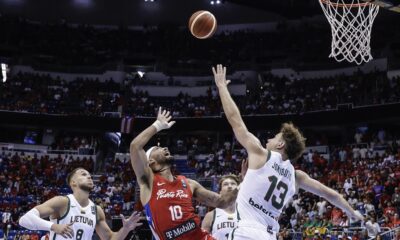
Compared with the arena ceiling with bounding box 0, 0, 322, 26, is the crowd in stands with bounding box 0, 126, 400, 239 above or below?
below

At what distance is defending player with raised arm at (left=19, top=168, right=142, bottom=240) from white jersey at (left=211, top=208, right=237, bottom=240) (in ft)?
5.56

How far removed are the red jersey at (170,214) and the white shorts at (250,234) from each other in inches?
24.6

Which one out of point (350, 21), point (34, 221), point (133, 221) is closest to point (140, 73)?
point (350, 21)

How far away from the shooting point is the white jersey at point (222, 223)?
320 inches

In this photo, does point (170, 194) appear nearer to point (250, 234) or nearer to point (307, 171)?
point (250, 234)

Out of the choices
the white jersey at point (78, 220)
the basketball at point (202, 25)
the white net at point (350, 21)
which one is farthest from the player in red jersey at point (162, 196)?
the white net at point (350, 21)

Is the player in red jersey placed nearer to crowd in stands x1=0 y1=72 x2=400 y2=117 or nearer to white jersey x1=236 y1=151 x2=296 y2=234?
white jersey x1=236 y1=151 x2=296 y2=234

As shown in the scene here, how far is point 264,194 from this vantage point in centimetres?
502

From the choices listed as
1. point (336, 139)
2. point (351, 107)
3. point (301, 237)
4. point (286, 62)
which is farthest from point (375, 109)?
point (301, 237)

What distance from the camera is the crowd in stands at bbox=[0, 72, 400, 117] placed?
32562 mm

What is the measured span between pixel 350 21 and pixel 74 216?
9.16 metres

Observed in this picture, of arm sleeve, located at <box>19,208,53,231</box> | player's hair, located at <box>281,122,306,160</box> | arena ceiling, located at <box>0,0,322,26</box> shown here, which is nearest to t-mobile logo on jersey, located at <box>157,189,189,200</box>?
player's hair, located at <box>281,122,306,160</box>

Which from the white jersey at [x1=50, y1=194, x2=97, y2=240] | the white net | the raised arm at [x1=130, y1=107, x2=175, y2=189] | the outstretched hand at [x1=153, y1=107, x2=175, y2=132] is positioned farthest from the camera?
the white net

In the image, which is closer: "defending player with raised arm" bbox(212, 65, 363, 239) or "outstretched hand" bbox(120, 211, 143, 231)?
"defending player with raised arm" bbox(212, 65, 363, 239)
